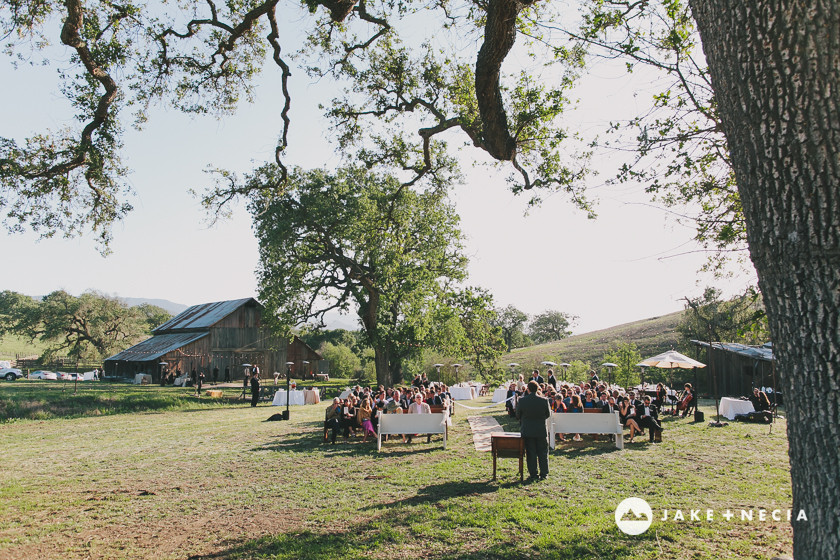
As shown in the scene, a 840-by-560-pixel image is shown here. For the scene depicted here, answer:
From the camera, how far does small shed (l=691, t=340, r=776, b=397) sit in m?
25.2

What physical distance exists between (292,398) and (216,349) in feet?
56.2

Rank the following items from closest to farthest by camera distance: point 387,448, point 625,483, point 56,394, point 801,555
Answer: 1. point 801,555
2. point 625,483
3. point 387,448
4. point 56,394

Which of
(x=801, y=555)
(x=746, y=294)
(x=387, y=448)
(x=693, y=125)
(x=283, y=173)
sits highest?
(x=283, y=173)

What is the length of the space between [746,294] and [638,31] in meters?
3.81

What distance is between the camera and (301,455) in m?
11.2

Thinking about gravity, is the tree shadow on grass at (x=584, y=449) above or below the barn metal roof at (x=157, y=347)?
below

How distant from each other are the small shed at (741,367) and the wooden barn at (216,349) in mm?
28912

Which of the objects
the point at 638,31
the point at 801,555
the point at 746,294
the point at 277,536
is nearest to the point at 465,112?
the point at 638,31

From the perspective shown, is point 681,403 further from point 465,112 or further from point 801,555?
point 801,555

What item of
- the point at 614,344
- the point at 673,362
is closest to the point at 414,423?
the point at 673,362

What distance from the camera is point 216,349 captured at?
4000 centimetres

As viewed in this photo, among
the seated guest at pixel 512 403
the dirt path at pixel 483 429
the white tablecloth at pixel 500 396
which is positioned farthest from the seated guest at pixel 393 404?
the white tablecloth at pixel 500 396

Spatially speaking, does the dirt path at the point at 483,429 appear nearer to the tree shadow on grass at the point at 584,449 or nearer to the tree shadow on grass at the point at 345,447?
the tree shadow on grass at the point at 345,447

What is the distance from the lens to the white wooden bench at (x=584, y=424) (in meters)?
11.4
